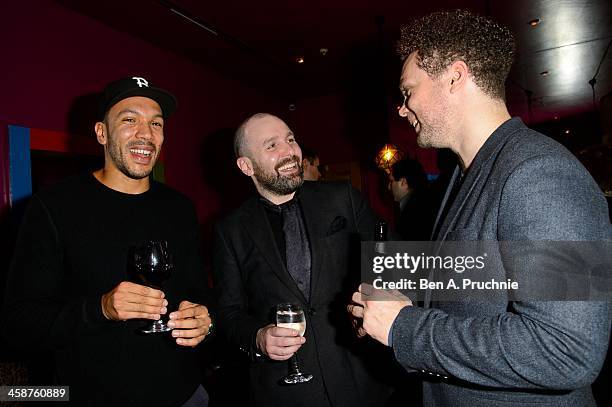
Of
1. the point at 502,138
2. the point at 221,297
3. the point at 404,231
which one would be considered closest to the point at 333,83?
the point at 404,231

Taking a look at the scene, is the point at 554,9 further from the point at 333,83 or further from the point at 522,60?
the point at 333,83

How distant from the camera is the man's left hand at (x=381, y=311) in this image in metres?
1.24

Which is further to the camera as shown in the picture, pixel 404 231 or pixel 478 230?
pixel 404 231

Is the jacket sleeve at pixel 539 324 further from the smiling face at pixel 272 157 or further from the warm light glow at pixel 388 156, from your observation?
the warm light glow at pixel 388 156

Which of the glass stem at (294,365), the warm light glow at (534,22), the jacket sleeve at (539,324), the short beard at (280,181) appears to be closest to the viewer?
the jacket sleeve at (539,324)

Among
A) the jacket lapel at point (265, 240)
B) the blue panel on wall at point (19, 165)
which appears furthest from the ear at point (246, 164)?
the blue panel on wall at point (19, 165)

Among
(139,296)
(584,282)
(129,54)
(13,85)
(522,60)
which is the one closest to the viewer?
(584,282)

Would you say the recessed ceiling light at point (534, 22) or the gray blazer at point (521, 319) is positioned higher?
the recessed ceiling light at point (534, 22)

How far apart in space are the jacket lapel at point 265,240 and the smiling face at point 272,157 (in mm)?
149

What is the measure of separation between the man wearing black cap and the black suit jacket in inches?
8.9

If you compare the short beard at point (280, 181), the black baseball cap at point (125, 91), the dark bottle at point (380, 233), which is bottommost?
the dark bottle at point (380, 233)

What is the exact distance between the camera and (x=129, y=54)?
199 inches

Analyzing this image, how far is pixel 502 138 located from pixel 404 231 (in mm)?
2937

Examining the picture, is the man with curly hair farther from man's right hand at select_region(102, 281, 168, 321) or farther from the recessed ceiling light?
the recessed ceiling light
